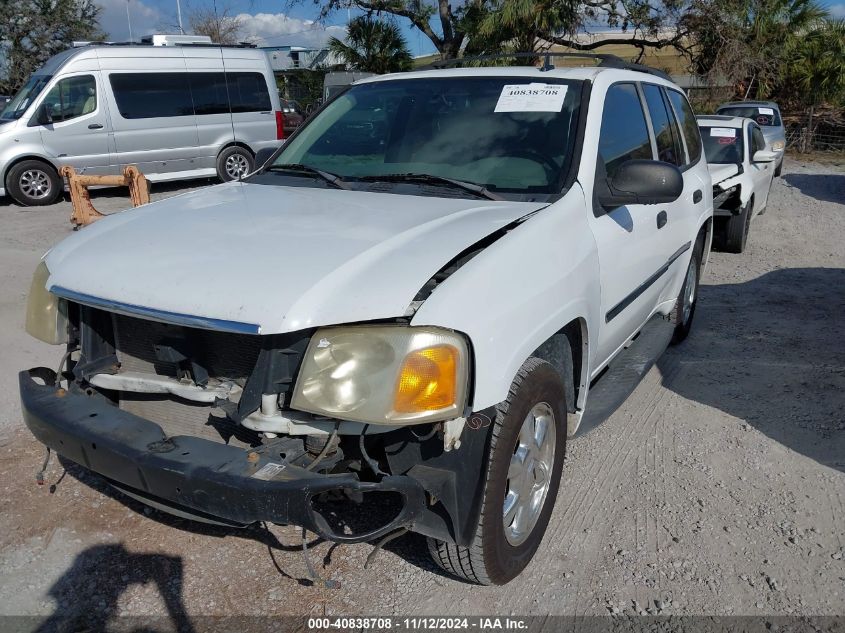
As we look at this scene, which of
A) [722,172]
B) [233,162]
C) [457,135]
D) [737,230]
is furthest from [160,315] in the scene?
[233,162]

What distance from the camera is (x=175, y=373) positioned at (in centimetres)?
271

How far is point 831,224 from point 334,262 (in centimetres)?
1070

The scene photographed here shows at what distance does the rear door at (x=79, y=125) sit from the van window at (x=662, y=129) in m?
10.8

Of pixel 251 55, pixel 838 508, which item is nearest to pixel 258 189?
pixel 838 508

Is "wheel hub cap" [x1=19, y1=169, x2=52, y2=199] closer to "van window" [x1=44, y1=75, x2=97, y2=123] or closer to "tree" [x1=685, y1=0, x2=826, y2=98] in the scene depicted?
"van window" [x1=44, y1=75, x2=97, y2=123]

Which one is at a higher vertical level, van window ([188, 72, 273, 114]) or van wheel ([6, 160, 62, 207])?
van window ([188, 72, 273, 114])

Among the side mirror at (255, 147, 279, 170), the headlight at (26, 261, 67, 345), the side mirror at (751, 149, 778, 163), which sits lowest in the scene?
the side mirror at (751, 149, 778, 163)

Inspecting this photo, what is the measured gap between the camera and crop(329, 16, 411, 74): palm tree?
779 inches

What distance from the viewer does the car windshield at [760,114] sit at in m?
15.8

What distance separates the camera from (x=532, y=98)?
140 inches

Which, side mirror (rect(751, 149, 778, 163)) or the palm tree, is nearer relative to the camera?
side mirror (rect(751, 149, 778, 163))

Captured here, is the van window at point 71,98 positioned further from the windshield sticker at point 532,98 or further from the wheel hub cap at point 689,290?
the windshield sticker at point 532,98

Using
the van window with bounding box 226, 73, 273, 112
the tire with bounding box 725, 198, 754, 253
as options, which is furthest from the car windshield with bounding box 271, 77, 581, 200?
the van window with bounding box 226, 73, 273, 112

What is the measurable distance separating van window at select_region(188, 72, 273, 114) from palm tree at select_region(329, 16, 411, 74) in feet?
19.4
